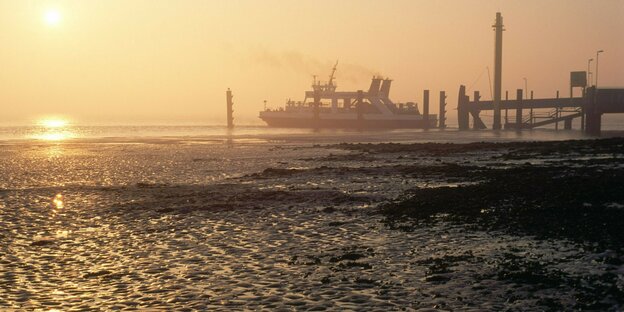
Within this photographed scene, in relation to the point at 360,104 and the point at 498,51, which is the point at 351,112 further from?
the point at 498,51

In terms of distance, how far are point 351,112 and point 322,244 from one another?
8163 cm

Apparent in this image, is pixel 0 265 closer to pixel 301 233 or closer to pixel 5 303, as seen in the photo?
pixel 5 303

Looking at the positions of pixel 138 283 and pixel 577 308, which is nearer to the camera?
pixel 577 308

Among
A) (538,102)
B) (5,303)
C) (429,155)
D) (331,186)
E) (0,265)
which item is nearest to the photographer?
(5,303)

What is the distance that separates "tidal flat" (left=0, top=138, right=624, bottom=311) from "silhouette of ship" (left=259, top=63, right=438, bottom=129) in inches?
2758

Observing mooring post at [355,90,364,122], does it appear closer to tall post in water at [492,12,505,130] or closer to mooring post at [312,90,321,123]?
mooring post at [312,90,321,123]

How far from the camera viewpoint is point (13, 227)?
10.1 metres

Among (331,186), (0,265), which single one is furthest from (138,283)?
(331,186)

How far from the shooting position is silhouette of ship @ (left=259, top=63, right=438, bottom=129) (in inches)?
3430

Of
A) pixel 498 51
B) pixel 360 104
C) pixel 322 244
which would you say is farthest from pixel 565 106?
pixel 322 244

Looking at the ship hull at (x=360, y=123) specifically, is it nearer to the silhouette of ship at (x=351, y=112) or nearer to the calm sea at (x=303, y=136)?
the silhouette of ship at (x=351, y=112)

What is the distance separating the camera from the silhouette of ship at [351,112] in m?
87.1

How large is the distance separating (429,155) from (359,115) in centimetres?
5772

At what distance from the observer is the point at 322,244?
8.48 meters
